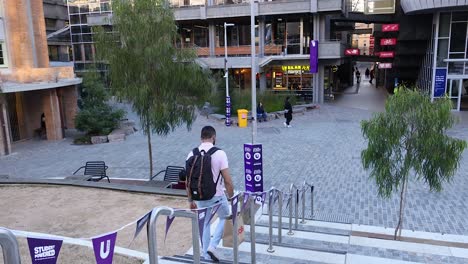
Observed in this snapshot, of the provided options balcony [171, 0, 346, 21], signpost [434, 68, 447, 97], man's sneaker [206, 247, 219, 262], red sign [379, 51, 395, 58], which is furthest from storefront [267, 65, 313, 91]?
man's sneaker [206, 247, 219, 262]

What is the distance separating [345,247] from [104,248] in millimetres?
5067

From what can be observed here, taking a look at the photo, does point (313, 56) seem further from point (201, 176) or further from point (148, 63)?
point (201, 176)

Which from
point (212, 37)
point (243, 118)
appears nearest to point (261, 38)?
point (212, 37)

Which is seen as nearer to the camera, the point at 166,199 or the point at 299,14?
the point at 166,199

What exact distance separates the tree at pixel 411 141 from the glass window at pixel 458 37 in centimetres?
2141

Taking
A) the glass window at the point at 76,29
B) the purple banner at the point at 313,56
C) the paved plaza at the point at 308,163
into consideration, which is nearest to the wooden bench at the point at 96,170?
the paved plaza at the point at 308,163

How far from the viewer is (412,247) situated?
7.32 metres

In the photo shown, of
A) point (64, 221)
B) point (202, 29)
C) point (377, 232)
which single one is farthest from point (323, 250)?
point (202, 29)

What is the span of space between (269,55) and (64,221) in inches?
1087

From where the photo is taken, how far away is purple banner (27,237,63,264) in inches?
117

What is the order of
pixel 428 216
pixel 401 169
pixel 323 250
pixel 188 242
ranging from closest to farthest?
pixel 323 250
pixel 188 242
pixel 401 169
pixel 428 216

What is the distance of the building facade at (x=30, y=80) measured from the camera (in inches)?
774

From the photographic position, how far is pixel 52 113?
21422mm

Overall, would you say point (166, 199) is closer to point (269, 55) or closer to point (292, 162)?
point (292, 162)
